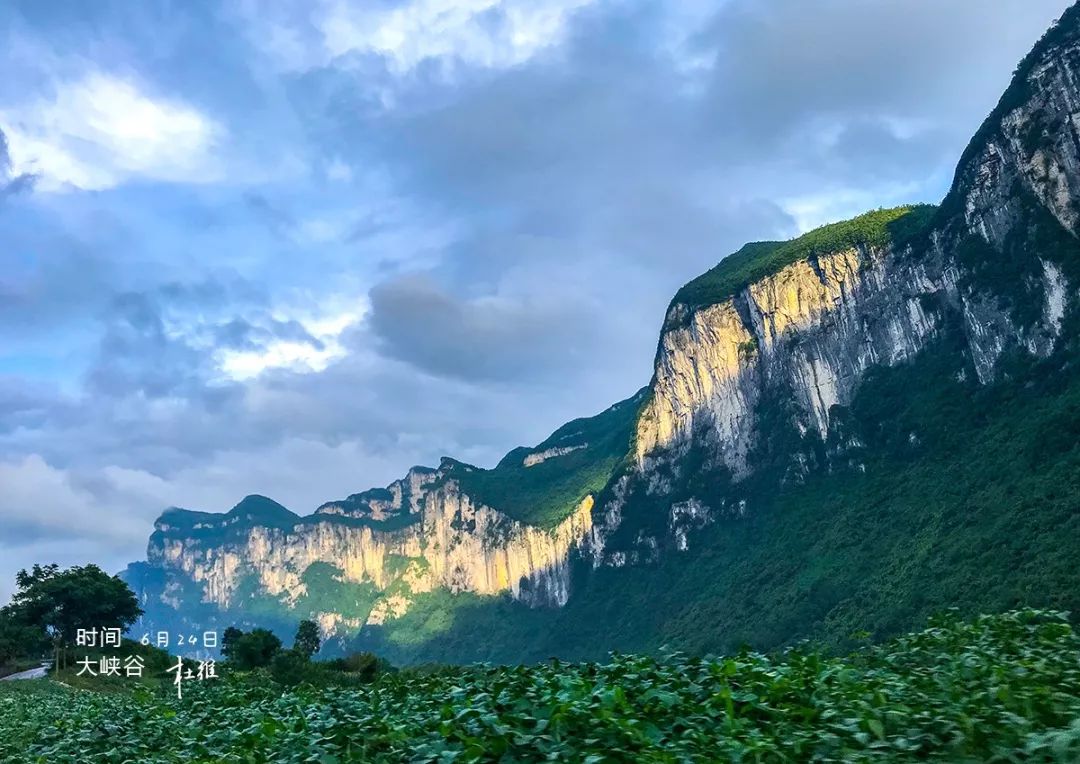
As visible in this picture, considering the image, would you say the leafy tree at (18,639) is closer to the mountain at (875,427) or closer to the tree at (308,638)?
the tree at (308,638)

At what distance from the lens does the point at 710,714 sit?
574 cm

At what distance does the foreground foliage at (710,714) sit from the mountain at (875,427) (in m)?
48.4

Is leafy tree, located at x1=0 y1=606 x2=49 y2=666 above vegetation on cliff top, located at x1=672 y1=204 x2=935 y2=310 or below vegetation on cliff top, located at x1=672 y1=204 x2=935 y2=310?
below

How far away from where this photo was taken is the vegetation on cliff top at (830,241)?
13762 centimetres

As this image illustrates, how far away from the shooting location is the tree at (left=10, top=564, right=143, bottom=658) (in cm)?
5619

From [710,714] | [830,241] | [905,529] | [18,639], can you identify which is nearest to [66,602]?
[18,639]

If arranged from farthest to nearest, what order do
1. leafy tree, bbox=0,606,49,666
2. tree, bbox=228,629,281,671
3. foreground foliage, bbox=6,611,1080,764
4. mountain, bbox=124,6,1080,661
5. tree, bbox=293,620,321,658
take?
mountain, bbox=124,6,1080,661 < tree, bbox=293,620,321,658 < leafy tree, bbox=0,606,49,666 < tree, bbox=228,629,281,671 < foreground foliage, bbox=6,611,1080,764

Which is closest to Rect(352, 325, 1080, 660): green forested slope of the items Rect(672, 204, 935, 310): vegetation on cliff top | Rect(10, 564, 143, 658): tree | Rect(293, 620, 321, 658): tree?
Rect(672, 204, 935, 310): vegetation on cliff top

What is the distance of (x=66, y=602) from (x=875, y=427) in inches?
4352

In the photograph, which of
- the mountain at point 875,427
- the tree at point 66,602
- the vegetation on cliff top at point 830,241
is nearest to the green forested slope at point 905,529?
the mountain at point 875,427

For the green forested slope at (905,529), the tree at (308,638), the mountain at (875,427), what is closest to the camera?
the tree at (308,638)

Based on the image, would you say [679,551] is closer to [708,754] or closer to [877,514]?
[877,514]

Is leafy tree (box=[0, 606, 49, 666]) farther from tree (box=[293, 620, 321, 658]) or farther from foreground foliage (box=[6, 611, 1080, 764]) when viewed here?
foreground foliage (box=[6, 611, 1080, 764])

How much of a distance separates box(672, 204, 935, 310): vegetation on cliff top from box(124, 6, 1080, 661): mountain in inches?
22.3
